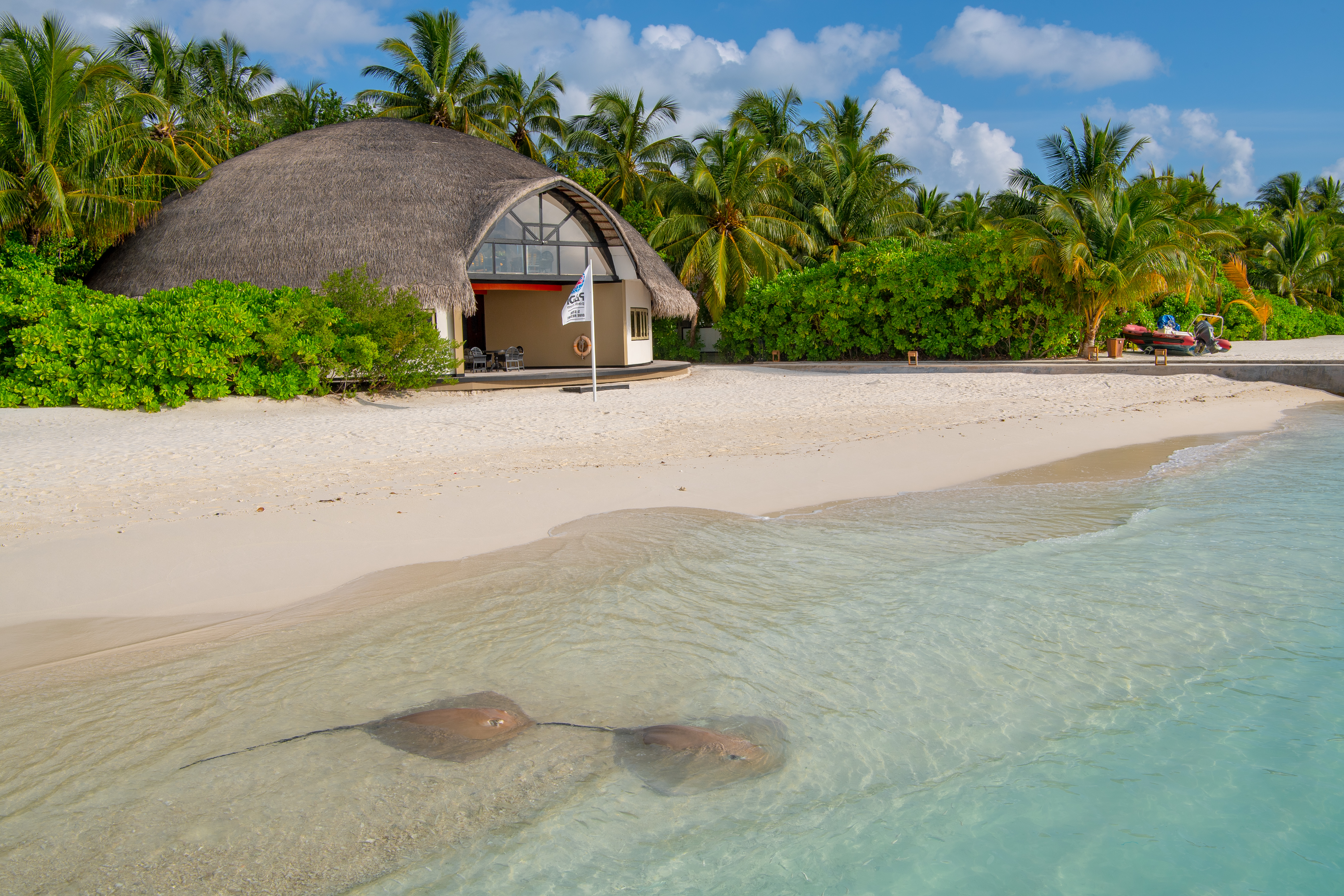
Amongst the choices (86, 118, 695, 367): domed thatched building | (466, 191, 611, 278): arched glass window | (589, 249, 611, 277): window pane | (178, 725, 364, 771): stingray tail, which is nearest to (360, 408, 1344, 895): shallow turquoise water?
(178, 725, 364, 771): stingray tail

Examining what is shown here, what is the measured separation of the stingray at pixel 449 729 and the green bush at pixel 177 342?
10.7 metres

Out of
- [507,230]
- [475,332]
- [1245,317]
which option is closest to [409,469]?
[507,230]

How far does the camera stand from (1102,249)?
1984cm

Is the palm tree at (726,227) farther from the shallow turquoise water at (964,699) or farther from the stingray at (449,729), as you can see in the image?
the stingray at (449,729)

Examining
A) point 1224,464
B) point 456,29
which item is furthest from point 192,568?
point 456,29

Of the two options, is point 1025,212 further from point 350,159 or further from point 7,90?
point 7,90

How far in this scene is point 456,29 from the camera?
28.3 metres

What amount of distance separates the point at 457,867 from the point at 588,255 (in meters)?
19.0

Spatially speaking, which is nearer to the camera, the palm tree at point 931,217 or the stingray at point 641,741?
the stingray at point 641,741

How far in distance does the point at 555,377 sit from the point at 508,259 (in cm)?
384

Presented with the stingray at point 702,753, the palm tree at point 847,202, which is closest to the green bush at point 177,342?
the stingray at point 702,753

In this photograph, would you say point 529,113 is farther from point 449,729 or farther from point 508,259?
point 449,729

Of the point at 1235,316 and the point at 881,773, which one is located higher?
the point at 1235,316

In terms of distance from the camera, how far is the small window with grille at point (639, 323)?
21.6m
